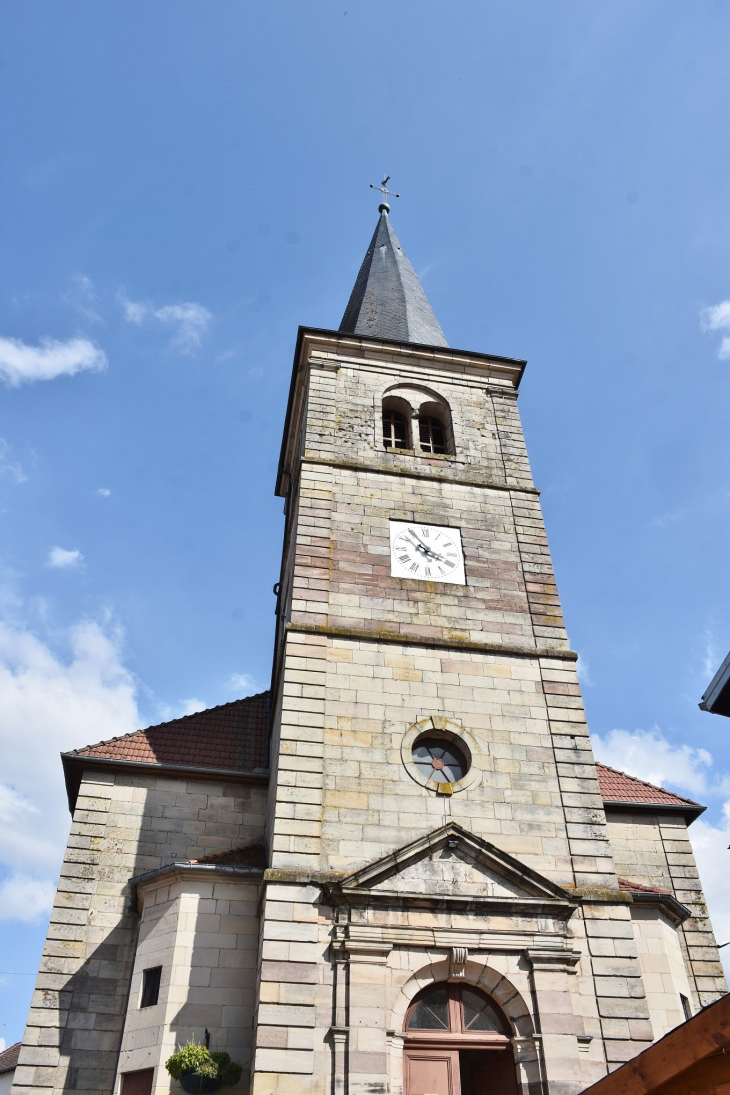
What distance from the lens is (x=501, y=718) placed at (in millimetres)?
12602

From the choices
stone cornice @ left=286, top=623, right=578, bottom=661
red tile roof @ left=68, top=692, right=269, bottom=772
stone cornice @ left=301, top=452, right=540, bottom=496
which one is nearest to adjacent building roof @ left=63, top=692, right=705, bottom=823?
red tile roof @ left=68, top=692, right=269, bottom=772

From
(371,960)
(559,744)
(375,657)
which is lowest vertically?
(371,960)

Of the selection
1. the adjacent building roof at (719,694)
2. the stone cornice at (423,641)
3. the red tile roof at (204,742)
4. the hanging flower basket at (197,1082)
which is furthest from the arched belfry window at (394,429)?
the hanging flower basket at (197,1082)

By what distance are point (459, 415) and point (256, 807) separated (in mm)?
8768

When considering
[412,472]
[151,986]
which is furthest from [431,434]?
[151,986]

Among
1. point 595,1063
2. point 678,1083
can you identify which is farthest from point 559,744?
point 678,1083

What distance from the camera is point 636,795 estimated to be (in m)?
15.0

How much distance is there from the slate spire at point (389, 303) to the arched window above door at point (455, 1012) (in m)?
13.2

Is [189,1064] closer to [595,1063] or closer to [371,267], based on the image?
[595,1063]

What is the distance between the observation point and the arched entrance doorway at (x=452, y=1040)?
9625 mm

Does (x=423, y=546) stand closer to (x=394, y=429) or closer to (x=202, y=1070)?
(x=394, y=429)

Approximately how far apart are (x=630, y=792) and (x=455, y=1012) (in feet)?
20.6

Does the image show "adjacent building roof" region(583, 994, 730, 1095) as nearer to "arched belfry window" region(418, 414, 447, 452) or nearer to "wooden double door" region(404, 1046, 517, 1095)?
"wooden double door" region(404, 1046, 517, 1095)

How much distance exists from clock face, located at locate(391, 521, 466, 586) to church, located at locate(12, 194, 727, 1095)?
0.05 m
